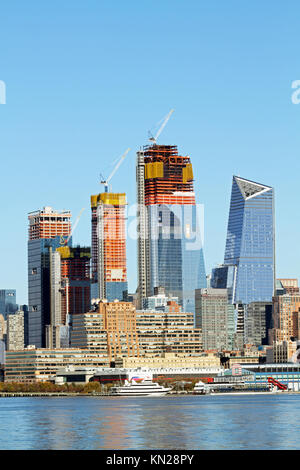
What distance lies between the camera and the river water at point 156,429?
390ft

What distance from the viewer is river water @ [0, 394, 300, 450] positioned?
390 feet

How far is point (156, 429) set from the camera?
138875mm

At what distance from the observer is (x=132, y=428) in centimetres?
14112
